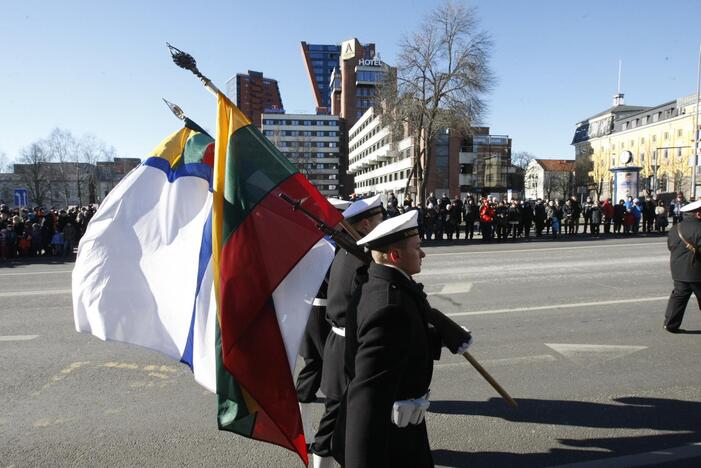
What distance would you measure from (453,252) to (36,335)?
38.0 feet

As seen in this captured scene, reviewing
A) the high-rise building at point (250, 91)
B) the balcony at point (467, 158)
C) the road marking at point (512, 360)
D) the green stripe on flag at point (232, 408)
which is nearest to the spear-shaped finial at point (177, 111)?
the green stripe on flag at point (232, 408)

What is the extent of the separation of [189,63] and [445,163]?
61.8 meters

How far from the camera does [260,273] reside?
298 centimetres

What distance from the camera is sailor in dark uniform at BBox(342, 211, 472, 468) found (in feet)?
6.88

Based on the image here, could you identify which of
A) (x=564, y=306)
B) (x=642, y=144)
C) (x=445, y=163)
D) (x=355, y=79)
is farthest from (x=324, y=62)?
(x=564, y=306)

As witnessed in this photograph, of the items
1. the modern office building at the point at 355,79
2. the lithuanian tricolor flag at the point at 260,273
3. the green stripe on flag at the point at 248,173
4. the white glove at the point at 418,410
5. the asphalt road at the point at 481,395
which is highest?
the modern office building at the point at 355,79

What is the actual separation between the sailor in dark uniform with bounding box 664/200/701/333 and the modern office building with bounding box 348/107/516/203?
39.8 metres

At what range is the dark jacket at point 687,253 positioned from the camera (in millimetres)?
6410

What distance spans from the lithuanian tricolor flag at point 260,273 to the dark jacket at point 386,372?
74 cm

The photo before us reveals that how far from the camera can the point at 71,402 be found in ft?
15.2

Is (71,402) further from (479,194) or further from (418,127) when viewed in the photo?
(479,194)

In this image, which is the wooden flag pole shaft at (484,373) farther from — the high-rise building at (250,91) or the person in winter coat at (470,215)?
the high-rise building at (250,91)

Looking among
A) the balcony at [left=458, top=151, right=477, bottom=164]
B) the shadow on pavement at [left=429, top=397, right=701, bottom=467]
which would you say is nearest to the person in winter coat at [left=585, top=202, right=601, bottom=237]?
the shadow on pavement at [left=429, top=397, right=701, bottom=467]

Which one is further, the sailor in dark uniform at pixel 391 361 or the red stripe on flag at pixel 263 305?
the red stripe on flag at pixel 263 305
